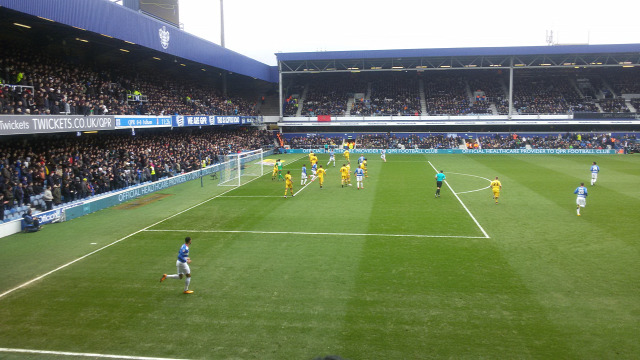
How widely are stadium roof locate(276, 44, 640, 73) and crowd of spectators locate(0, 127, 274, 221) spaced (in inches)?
964

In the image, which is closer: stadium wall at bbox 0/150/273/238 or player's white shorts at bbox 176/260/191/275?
player's white shorts at bbox 176/260/191/275

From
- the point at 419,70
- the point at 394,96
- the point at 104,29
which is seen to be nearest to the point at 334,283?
the point at 104,29

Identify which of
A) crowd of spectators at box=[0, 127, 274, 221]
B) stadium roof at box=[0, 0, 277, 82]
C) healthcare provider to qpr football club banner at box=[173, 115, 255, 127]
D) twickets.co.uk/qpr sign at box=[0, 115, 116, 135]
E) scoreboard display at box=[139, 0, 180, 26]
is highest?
scoreboard display at box=[139, 0, 180, 26]

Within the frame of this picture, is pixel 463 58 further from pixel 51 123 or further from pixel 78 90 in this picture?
pixel 51 123

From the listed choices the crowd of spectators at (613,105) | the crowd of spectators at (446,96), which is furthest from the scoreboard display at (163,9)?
the crowd of spectators at (613,105)

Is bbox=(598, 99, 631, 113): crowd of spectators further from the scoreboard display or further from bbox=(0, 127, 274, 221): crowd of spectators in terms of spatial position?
the scoreboard display

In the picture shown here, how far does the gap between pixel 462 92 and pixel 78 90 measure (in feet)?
165

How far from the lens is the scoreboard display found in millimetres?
34594

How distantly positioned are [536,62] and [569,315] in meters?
55.4

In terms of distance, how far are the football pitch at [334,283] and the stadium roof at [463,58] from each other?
118 ft

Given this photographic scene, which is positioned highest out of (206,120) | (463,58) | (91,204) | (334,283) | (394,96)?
(463,58)

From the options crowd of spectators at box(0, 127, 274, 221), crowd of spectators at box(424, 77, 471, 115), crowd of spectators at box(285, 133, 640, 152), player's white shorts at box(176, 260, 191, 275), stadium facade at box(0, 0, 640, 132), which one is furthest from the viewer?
crowd of spectators at box(424, 77, 471, 115)

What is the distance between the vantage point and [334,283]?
1170 centimetres

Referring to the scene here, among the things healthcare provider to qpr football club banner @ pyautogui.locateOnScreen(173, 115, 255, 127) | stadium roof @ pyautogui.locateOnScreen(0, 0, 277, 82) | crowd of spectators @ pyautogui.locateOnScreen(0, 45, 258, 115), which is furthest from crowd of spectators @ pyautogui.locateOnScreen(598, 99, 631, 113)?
crowd of spectators @ pyautogui.locateOnScreen(0, 45, 258, 115)
